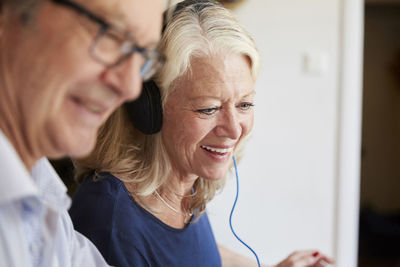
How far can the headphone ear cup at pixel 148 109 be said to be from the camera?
1.03 meters

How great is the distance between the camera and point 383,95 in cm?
466

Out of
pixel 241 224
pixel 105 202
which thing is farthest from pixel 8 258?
pixel 241 224

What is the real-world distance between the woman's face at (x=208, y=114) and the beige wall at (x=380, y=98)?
3.86 m

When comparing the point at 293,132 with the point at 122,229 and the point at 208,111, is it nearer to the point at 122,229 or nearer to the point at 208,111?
the point at 208,111

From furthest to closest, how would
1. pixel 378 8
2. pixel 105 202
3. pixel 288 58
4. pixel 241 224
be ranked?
pixel 378 8, pixel 288 58, pixel 241 224, pixel 105 202

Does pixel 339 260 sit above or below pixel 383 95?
below

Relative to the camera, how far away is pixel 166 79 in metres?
1.06

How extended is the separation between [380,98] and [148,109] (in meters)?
4.09

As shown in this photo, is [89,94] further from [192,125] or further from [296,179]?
[296,179]

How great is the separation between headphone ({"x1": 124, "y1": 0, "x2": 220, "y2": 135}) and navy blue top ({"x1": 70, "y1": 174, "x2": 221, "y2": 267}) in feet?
Result: 0.44

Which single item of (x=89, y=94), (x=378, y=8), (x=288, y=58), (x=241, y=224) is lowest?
(x=241, y=224)

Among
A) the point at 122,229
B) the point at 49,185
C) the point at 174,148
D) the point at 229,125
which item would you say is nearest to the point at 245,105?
the point at 229,125

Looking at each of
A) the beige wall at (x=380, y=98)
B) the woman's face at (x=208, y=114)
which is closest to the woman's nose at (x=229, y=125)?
the woman's face at (x=208, y=114)

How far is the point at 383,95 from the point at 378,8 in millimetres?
833
